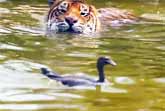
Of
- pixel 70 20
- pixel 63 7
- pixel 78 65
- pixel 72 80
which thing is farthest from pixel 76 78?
pixel 63 7

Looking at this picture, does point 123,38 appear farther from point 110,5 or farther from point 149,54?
point 110,5

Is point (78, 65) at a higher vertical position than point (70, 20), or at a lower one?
lower

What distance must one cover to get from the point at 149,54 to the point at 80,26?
2.10 m

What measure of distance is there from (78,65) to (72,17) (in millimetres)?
2703

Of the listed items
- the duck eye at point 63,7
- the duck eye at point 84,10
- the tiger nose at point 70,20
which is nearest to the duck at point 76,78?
the tiger nose at point 70,20

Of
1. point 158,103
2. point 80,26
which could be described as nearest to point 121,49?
point 80,26

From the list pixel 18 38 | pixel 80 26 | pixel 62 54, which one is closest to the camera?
pixel 62 54

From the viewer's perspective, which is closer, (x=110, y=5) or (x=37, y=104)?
(x=37, y=104)

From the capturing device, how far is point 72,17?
1176 centimetres

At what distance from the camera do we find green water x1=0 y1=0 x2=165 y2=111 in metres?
7.34

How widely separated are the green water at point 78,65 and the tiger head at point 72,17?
0.21 meters

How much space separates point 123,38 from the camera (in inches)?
460

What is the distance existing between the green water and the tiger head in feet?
0.70

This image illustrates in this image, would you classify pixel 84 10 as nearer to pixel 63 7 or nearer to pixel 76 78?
pixel 63 7
